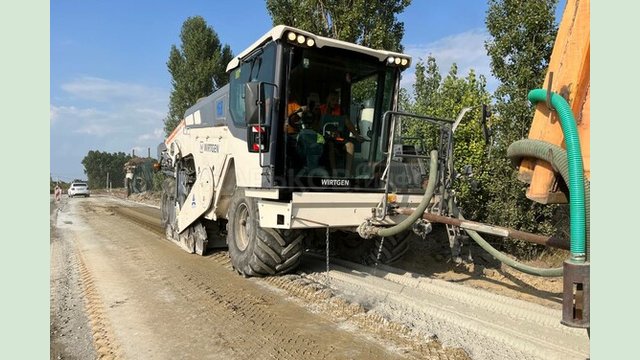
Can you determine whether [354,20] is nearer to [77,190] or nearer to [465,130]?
[465,130]

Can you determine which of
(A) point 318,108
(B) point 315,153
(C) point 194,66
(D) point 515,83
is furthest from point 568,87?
(C) point 194,66

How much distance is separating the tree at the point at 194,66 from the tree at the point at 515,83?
21678 millimetres

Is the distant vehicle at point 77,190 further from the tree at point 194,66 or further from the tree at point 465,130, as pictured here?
the tree at point 465,130

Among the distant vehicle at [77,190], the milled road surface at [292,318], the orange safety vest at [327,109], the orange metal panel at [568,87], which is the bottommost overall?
the distant vehicle at [77,190]

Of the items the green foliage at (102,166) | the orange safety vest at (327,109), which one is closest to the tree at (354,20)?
the orange safety vest at (327,109)

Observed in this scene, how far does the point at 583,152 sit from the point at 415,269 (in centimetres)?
481

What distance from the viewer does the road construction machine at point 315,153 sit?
543 cm

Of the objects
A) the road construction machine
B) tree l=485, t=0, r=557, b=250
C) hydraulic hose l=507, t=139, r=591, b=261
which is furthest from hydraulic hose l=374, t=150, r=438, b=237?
tree l=485, t=0, r=557, b=250

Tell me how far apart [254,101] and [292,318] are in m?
2.36

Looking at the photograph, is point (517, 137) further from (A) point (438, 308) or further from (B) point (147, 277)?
(B) point (147, 277)

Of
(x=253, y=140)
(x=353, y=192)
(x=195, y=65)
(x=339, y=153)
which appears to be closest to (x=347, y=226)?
(x=353, y=192)

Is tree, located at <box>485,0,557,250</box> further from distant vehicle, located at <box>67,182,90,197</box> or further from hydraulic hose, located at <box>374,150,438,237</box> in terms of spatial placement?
distant vehicle, located at <box>67,182,90,197</box>

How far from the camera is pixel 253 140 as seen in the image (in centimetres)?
554

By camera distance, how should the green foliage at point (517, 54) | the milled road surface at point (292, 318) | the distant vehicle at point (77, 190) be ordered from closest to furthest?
1. the milled road surface at point (292, 318)
2. the green foliage at point (517, 54)
3. the distant vehicle at point (77, 190)
